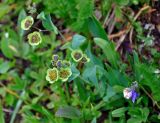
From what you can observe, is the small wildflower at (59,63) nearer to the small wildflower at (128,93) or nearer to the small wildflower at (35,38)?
the small wildflower at (35,38)

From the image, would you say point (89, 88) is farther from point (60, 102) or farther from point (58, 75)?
point (58, 75)

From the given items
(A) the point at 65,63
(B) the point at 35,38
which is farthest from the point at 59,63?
(B) the point at 35,38

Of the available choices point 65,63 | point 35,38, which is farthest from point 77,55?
point 35,38

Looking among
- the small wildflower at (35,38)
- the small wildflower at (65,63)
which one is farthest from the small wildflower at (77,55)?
the small wildflower at (35,38)

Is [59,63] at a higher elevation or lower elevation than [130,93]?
higher

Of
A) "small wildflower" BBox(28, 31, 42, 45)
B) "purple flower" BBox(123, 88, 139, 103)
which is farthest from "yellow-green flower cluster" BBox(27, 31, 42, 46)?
"purple flower" BBox(123, 88, 139, 103)

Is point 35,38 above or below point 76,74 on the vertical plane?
above

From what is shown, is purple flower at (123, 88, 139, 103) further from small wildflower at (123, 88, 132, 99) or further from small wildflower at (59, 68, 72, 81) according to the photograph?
small wildflower at (59, 68, 72, 81)

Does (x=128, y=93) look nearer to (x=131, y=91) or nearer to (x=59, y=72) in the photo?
(x=131, y=91)

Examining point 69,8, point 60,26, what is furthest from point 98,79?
point 60,26

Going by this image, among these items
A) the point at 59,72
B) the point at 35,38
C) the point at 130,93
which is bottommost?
the point at 130,93

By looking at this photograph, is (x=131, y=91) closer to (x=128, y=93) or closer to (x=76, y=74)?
(x=128, y=93)
